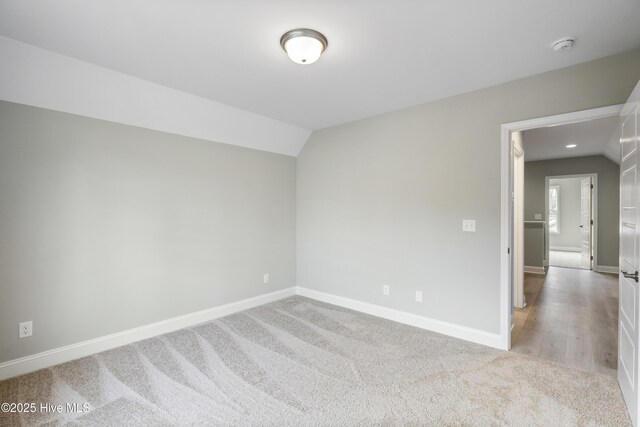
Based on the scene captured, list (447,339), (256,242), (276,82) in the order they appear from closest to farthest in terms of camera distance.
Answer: (276,82) < (447,339) < (256,242)

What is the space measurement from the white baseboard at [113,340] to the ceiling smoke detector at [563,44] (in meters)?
3.91

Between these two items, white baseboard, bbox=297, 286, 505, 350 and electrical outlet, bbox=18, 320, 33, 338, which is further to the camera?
white baseboard, bbox=297, 286, 505, 350

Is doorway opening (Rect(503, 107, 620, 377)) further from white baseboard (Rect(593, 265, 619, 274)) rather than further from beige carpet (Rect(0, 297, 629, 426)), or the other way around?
beige carpet (Rect(0, 297, 629, 426))

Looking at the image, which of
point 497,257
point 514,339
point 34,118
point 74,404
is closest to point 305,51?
point 34,118

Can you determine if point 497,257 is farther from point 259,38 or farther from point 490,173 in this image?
point 259,38

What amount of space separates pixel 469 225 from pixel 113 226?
3.41m

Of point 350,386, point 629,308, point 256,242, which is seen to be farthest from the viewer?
point 256,242

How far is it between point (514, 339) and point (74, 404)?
3720 mm

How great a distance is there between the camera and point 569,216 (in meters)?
9.80

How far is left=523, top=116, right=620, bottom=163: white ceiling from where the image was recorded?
4.30 meters

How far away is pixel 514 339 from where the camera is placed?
3.06 m

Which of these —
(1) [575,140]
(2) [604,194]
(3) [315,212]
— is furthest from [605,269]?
(3) [315,212]

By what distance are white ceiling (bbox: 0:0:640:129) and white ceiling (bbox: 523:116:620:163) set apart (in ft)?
8.12

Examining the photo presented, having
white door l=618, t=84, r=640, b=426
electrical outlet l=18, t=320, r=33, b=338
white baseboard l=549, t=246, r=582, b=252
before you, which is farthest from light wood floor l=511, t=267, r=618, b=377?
white baseboard l=549, t=246, r=582, b=252
